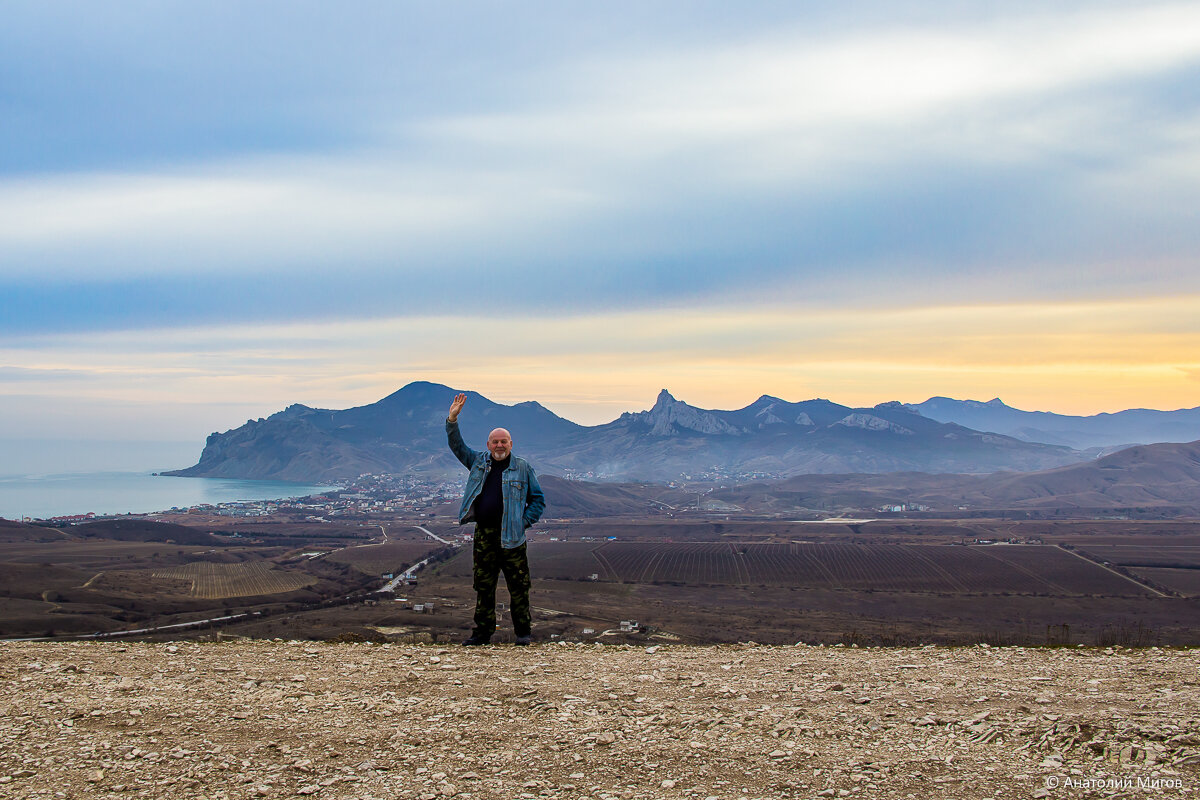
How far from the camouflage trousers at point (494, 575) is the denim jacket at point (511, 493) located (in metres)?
0.16

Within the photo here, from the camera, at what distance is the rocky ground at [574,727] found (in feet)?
20.6

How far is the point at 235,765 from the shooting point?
6.54 metres

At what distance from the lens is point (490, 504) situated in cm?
1086

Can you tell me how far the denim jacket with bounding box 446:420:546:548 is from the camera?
10.7 meters

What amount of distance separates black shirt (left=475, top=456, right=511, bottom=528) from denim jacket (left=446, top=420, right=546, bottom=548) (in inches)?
2.8

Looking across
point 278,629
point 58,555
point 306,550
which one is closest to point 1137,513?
point 306,550

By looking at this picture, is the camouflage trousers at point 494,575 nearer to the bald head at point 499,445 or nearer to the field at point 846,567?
the bald head at point 499,445

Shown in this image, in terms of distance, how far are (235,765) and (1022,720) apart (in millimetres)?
7167

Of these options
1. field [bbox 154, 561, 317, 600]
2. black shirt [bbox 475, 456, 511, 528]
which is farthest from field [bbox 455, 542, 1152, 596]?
black shirt [bbox 475, 456, 511, 528]

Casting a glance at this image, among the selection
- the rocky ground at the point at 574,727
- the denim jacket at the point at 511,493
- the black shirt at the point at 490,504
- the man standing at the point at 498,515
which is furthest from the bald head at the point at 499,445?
the rocky ground at the point at 574,727

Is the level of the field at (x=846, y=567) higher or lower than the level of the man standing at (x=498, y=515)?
lower

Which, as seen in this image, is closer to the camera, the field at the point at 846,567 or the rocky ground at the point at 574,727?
the rocky ground at the point at 574,727

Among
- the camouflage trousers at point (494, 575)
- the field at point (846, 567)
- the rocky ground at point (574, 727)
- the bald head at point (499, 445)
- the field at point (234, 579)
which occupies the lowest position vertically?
the field at point (846, 567)

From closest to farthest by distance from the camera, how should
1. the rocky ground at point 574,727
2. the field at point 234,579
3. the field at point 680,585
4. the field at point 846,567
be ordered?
1. the rocky ground at point 574,727
2. the field at point 680,585
3. the field at point 234,579
4. the field at point 846,567
